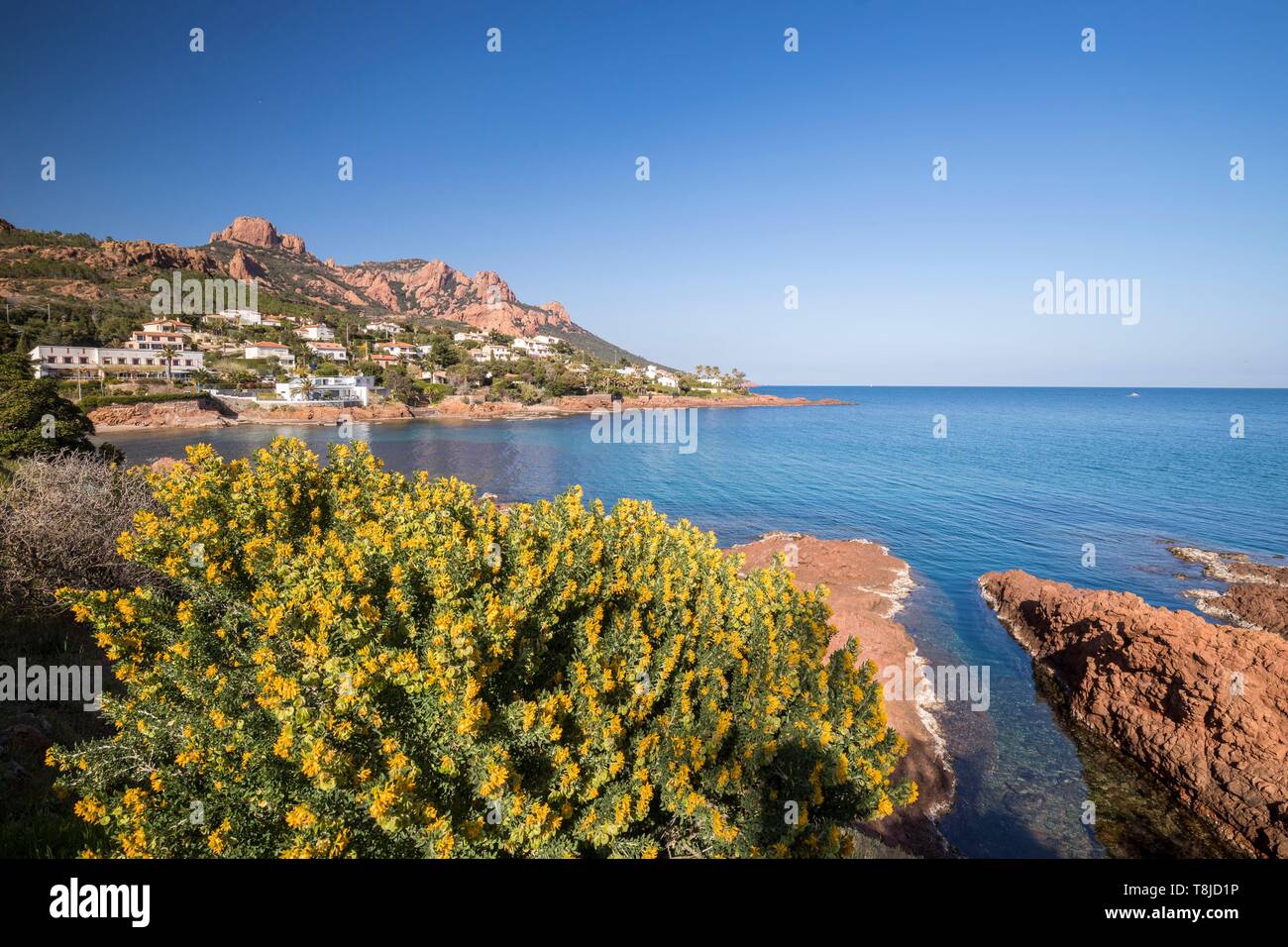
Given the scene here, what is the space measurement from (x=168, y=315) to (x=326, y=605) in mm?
150949

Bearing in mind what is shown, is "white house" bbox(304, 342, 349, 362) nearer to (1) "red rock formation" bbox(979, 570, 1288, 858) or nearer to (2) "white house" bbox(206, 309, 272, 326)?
(2) "white house" bbox(206, 309, 272, 326)

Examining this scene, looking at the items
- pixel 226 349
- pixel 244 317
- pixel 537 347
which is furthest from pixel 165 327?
pixel 537 347

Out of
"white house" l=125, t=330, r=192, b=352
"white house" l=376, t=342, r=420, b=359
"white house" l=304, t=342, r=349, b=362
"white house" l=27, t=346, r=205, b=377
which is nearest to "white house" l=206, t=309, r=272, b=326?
"white house" l=376, t=342, r=420, b=359

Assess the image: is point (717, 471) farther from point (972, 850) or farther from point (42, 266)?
point (42, 266)

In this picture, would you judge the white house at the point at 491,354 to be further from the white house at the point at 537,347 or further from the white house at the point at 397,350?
the white house at the point at 397,350

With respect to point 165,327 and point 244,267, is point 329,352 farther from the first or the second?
point 244,267

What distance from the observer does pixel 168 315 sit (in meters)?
114

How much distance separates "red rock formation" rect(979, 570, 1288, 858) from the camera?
11961mm

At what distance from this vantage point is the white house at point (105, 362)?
245ft

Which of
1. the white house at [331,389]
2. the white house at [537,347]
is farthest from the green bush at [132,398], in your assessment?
the white house at [537,347]

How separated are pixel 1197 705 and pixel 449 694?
18.4 metres

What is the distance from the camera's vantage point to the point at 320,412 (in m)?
80.6
